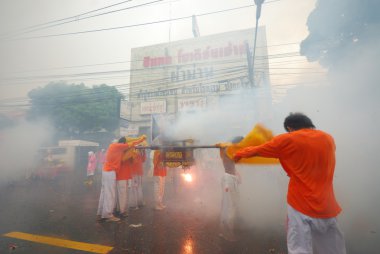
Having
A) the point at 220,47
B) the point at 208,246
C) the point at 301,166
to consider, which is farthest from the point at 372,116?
the point at 220,47

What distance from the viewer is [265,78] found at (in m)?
19.1

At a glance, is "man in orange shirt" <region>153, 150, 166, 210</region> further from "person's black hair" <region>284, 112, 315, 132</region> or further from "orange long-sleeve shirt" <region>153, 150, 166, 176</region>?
"person's black hair" <region>284, 112, 315, 132</region>

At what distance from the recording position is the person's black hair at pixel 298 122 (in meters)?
2.64

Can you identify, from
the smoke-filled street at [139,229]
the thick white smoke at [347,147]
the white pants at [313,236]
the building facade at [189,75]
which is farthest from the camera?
the building facade at [189,75]

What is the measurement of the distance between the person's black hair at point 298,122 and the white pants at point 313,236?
3.37 feet

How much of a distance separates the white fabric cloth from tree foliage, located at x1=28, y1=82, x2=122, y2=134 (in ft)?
72.9

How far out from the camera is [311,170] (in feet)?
7.82

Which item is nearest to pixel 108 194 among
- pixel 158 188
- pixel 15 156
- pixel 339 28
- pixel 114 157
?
pixel 114 157

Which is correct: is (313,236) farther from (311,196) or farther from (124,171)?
(124,171)

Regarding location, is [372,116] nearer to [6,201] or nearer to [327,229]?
[327,229]

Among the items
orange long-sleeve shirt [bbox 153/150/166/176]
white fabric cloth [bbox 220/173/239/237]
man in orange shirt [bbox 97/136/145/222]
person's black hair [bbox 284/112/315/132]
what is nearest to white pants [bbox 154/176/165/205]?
orange long-sleeve shirt [bbox 153/150/166/176]

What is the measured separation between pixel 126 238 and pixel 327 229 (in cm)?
392

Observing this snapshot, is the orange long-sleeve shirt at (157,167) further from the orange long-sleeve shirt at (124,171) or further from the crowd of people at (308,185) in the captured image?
the crowd of people at (308,185)

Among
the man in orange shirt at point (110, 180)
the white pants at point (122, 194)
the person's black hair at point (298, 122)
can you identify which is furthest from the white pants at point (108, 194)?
the person's black hair at point (298, 122)
